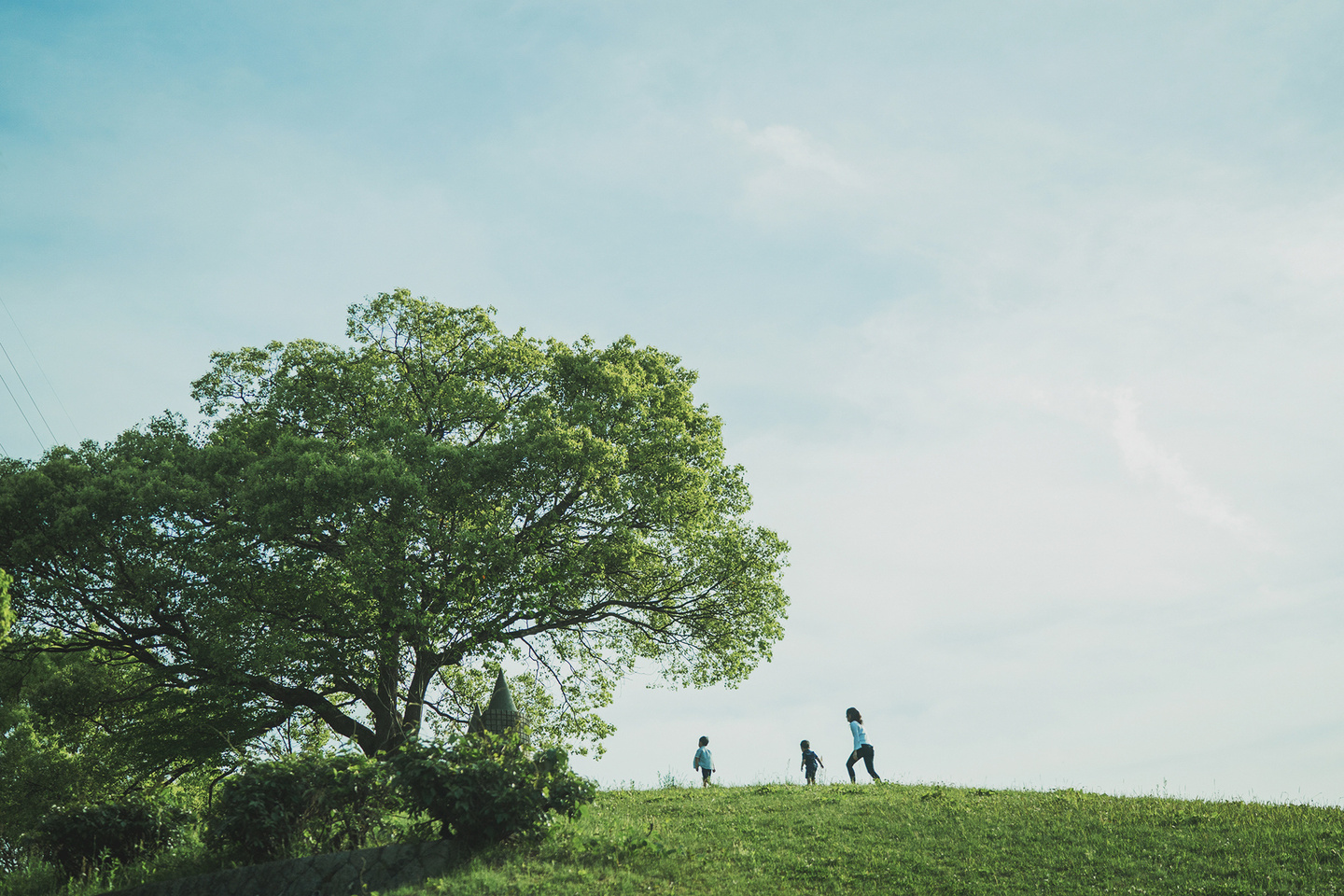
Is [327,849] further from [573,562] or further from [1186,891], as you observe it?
[1186,891]

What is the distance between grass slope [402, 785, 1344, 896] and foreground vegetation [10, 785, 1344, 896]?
3cm

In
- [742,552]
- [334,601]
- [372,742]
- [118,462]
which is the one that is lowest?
[372,742]

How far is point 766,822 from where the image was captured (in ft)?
48.9

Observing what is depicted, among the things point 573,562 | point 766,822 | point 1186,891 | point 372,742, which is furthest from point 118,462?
point 1186,891

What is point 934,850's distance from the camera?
43.4ft

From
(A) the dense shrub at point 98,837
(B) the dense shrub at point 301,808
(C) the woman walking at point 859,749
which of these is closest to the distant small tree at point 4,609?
(A) the dense shrub at point 98,837

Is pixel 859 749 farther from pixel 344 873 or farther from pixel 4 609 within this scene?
pixel 4 609

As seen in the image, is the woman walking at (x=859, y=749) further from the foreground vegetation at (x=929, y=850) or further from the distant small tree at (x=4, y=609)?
the distant small tree at (x=4, y=609)

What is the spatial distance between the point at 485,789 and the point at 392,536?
10014mm

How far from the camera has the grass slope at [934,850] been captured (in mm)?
11617

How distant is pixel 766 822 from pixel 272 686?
1398 centimetres

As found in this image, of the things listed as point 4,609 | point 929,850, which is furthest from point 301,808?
point 929,850

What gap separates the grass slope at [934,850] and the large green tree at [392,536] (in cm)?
824

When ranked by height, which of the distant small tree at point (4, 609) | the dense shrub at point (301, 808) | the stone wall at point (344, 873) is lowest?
the stone wall at point (344, 873)
